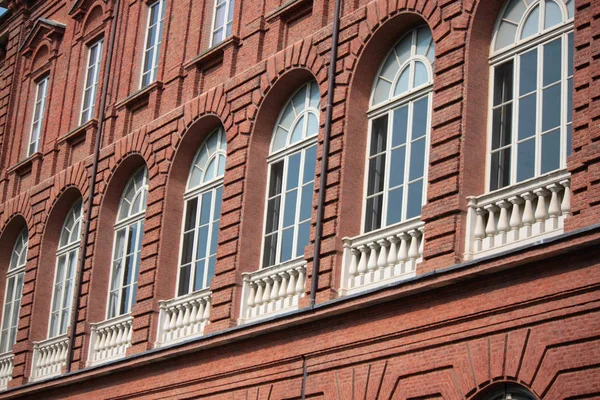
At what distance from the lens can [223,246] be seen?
2189 cm

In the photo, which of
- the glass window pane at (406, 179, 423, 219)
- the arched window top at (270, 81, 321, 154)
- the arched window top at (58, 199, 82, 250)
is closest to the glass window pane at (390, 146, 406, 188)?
the glass window pane at (406, 179, 423, 219)

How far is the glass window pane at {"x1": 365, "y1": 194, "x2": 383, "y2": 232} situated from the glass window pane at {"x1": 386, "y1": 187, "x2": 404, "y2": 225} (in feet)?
0.84

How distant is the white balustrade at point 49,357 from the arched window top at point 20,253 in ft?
A: 9.77

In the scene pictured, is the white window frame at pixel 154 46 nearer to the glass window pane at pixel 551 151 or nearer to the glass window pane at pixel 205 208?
the glass window pane at pixel 205 208

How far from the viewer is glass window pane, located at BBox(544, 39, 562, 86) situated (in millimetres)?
16903

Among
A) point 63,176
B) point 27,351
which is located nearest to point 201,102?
point 63,176

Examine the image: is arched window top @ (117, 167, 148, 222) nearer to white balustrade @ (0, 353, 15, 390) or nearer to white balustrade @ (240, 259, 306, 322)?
white balustrade @ (0, 353, 15, 390)

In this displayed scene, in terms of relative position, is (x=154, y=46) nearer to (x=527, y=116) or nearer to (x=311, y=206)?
(x=311, y=206)

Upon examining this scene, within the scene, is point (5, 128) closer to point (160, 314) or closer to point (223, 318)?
point (160, 314)

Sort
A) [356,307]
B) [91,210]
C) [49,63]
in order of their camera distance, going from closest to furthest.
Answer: [356,307] < [91,210] < [49,63]

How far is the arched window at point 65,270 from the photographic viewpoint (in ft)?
88.8

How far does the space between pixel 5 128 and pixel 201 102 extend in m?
9.65

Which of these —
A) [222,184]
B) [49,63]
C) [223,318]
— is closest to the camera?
[223,318]

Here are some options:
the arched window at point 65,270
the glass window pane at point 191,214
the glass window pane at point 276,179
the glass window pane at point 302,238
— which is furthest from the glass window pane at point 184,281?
the arched window at point 65,270
